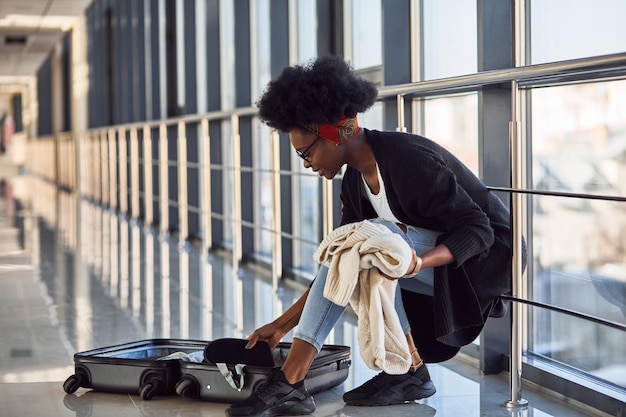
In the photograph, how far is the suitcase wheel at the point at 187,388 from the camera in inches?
62.2

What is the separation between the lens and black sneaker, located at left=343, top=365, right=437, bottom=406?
1567 millimetres

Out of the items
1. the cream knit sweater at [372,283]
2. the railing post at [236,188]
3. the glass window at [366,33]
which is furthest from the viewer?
the railing post at [236,188]

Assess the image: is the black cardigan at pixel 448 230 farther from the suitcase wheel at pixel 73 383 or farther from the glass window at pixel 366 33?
the glass window at pixel 366 33

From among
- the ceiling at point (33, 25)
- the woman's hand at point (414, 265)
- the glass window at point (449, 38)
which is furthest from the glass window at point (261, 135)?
the ceiling at point (33, 25)

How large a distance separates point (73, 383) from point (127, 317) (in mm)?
763

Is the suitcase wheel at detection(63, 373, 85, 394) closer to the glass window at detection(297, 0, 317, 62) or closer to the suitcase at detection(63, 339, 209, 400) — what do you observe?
the suitcase at detection(63, 339, 209, 400)

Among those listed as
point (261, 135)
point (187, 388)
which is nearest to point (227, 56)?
point (261, 135)

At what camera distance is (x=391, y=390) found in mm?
1574

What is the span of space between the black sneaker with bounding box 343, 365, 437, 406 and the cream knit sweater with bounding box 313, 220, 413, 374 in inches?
7.5

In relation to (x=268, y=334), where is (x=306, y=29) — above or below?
above

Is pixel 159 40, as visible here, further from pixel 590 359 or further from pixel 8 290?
pixel 590 359

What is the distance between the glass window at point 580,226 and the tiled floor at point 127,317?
0.13m

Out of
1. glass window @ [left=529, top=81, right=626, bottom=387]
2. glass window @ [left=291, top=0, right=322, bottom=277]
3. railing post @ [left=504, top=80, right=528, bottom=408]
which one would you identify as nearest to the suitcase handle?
railing post @ [left=504, top=80, right=528, bottom=408]

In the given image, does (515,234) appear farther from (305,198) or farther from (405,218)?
(305,198)
